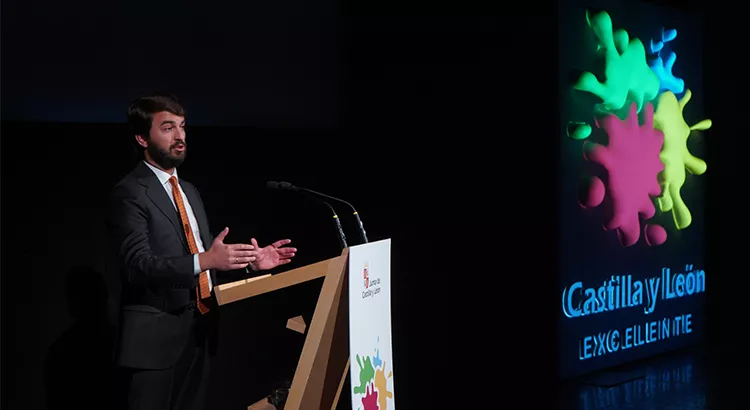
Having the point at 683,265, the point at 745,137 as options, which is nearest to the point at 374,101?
the point at 683,265

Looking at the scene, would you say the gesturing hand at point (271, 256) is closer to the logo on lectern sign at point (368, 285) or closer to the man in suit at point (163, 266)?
the man in suit at point (163, 266)

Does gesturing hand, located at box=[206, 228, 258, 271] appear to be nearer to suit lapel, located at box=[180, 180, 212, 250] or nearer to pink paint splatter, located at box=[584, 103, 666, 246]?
suit lapel, located at box=[180, 180, 212, 250]

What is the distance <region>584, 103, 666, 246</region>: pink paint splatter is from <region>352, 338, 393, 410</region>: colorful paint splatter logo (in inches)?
101

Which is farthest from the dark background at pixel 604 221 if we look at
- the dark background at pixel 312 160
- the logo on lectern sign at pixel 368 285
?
the logo on lectern sign at pixel 368 285

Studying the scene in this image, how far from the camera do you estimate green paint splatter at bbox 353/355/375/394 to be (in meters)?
2.82

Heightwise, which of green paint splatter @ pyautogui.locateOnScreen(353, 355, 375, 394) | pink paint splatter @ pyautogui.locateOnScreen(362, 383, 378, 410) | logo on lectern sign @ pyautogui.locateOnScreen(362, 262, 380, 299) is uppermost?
logo on lectern sign @ pyautogui.locateOnScreen(362, 262, 380, 299)

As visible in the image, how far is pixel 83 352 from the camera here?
3.56 meters

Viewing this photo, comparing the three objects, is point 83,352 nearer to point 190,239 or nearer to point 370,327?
point 190,239

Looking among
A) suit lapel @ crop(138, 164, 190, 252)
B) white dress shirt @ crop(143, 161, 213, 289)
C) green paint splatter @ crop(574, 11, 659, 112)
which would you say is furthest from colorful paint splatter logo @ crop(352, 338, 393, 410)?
green paint splatter @ crop(574, 11, 659, 112)

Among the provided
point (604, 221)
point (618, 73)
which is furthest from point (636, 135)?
point (604, 221)

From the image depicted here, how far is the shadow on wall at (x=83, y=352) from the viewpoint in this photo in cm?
352

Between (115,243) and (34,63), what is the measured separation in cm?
95

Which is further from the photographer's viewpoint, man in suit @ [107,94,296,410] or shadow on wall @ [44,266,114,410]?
shadow on wall @ [44,266,114,410]

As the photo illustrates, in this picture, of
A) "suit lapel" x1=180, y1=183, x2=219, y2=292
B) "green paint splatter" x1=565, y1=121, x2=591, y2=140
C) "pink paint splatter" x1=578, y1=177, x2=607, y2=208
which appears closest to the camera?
"suit lapel" x1=180, y1=183, x2=219, y2=292
